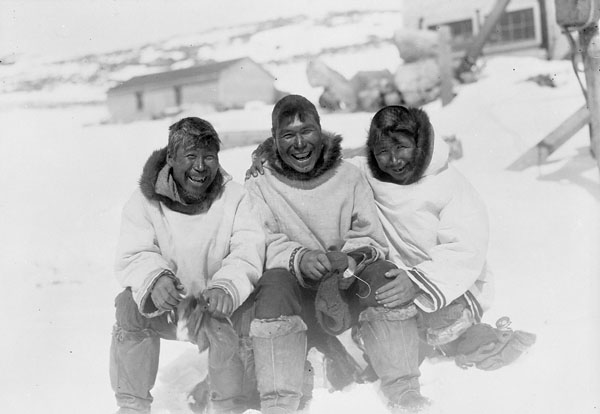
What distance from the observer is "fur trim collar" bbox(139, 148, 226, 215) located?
2676mm

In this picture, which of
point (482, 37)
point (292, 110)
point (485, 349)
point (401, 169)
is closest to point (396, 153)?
point (401, 169)

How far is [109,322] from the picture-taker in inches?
123

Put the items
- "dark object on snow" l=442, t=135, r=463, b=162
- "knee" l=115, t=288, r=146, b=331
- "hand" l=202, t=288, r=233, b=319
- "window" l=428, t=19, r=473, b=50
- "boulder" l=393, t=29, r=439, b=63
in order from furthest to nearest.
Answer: "window" l=428, t=19, r=473, b=50 < "boulder" l=393, t=29, r=439, b=63 < "dark object on snow" l=442, t=135, r=463, b=162 < "knee" l=115, t=288, r=146, b=331 < "hand" l=202, t=288, r=233, b=319

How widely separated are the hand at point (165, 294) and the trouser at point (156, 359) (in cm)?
12

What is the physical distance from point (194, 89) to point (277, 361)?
63.3 inches

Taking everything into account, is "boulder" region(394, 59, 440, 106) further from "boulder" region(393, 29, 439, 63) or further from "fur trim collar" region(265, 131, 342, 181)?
"fur trim collar" region(265, 131, 342, 181)

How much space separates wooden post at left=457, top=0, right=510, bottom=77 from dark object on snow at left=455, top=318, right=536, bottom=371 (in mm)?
2370

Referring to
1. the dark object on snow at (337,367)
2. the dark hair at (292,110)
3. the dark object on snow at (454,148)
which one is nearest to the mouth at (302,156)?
the dark hair at (292,110)

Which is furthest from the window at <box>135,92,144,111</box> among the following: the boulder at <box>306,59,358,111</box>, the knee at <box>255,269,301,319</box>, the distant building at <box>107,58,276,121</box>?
the knee at <box>255,269,301,319</box>

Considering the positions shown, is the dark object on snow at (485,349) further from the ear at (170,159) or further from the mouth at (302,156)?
the ear at (170,159)

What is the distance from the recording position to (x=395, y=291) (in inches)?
101

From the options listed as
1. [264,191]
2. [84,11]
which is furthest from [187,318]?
[84,11]

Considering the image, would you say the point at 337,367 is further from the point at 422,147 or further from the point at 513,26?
the point at 513,26

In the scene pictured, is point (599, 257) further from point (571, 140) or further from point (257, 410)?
point (257, 410)
